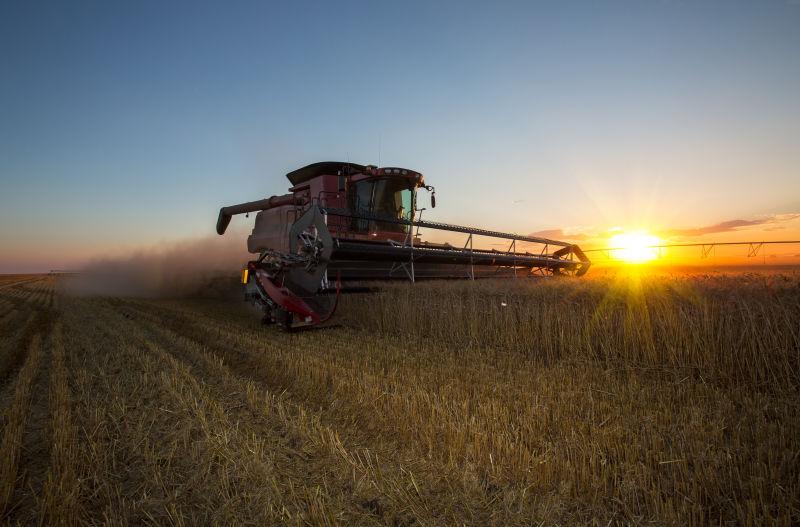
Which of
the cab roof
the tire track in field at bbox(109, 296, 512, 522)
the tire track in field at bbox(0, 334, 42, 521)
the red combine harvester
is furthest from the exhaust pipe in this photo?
the tire track in field at bbox(0, 334, 42, 521)

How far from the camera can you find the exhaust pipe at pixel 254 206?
10203 mm

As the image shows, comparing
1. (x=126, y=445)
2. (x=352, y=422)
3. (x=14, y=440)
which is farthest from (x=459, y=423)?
(x=14, y=440)

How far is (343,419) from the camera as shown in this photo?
10.3ft

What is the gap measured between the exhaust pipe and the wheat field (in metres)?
5.59

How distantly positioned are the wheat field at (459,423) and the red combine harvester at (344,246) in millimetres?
1807

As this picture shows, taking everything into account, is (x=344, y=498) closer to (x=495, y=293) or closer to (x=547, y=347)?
(x=547, y=347)

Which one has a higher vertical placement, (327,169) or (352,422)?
(327,169)

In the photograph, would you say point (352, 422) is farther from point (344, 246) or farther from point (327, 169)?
point (327, 169)

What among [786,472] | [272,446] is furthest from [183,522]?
[786,472]

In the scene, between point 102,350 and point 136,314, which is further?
point 136,314

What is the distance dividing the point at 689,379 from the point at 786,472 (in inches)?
56.9

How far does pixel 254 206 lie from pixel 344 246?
5.65 metres

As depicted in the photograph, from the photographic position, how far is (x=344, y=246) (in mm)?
6488

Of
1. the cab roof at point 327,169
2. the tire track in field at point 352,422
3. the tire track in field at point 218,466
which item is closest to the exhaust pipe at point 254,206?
the cab roof at point 327,169
